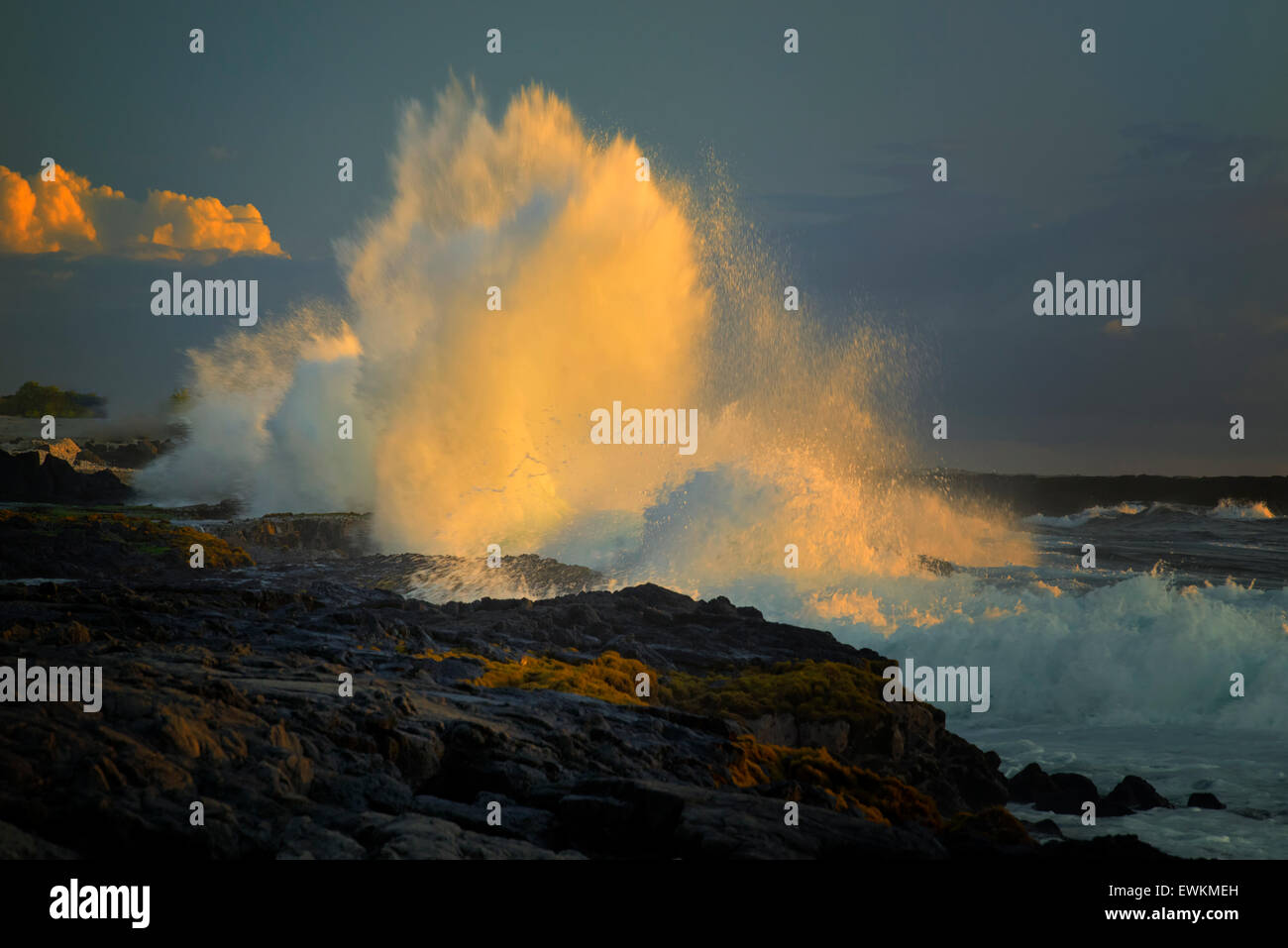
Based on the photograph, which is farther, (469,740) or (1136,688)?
(1136,688)

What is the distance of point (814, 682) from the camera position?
1465cm

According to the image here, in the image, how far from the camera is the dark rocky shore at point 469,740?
22.7 feet

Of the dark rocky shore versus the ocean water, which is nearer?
the dark rocky shore

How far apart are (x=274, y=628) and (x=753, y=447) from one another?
71.9 feet

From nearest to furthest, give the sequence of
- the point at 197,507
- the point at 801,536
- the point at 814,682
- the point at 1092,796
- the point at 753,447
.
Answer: the point at 1092,796 → the point at 814,682 → the point at 801,536 → the point at 753,447 → the point at 197,507

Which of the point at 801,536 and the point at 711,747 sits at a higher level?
the point at 801,536

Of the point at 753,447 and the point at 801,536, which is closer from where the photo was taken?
the point at 801,536

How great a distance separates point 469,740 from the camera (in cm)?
920

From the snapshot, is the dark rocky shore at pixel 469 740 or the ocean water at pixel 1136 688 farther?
the ocean water at pixel 1136 688

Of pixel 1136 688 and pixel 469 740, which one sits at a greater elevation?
pixel 469 740

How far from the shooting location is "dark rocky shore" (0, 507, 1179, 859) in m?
6.92

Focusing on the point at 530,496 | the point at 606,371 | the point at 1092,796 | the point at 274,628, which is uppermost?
the point at 606,371

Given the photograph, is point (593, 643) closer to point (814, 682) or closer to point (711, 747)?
point (814, 682)
